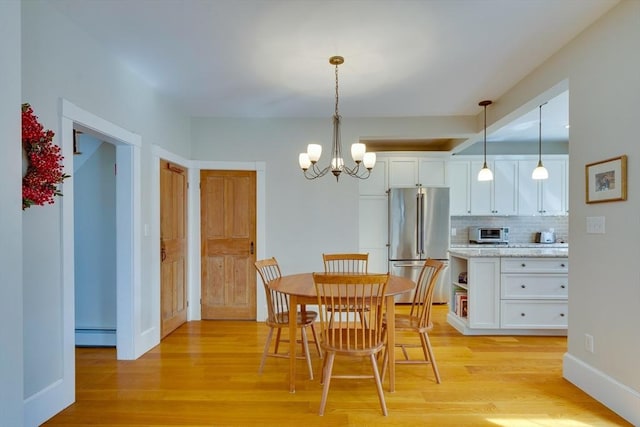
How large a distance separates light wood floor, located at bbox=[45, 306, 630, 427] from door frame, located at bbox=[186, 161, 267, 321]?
37.4 inches

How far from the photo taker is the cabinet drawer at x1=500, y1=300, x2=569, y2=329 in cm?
355

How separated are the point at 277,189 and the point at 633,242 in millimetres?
3370

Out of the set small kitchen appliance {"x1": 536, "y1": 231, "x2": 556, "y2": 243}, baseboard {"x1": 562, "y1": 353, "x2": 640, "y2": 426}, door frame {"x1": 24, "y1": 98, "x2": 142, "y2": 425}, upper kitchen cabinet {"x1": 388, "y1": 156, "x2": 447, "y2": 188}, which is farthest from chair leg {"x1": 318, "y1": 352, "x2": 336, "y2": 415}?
small kitchen appliance {"x1": 536, "y1": 231, "x2": 556, "y2": 243}

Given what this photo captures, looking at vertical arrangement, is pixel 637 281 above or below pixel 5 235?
below

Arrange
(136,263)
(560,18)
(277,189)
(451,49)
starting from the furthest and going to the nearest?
(277,189) < (136,263) < (451,49) < (560,18)

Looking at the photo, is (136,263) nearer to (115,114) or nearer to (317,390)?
(115,114)

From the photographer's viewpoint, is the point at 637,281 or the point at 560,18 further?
the point at 560,18

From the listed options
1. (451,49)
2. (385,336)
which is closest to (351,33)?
(451,49)

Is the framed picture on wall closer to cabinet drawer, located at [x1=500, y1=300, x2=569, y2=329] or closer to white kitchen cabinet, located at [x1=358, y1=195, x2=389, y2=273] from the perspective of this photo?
cabinet drawer, located at [x1=500, y1=300, x2=569, y2=329]

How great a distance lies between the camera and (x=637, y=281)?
202cm

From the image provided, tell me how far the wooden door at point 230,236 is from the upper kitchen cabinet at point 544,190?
431 centimetres

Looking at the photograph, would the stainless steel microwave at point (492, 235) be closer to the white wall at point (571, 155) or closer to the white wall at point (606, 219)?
the white wall at point (571, 155)

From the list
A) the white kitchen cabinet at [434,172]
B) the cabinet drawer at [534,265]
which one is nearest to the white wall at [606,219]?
the cabinet drawer at [534,265]

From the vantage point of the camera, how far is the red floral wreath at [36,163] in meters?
1.72
